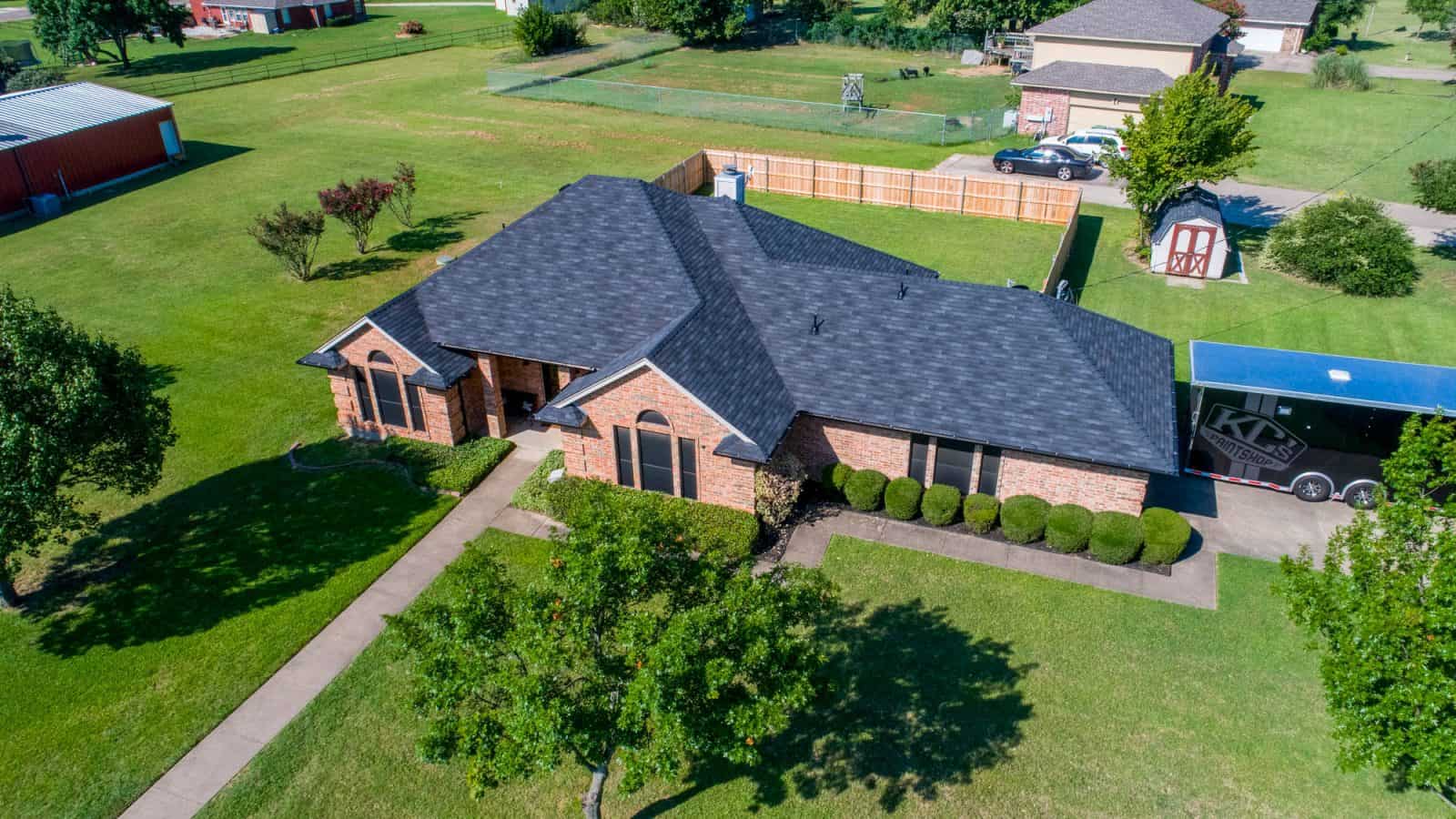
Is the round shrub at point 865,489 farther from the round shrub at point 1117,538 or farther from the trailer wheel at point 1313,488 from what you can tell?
the trailer wheel at point 1313,488

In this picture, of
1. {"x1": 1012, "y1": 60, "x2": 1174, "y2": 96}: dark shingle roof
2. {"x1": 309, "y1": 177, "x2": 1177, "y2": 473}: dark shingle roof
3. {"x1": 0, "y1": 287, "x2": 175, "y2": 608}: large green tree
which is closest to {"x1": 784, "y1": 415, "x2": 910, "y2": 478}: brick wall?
{"x1": 309, "y1": 177, "x2": 1177, "y2": 473}: dark shingle roof

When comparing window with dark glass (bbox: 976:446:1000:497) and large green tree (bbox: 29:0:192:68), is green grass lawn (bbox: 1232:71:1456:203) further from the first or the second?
large green tree (bbox: 29:0:192:68)

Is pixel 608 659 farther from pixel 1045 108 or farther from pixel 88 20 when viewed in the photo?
pixel 88 20

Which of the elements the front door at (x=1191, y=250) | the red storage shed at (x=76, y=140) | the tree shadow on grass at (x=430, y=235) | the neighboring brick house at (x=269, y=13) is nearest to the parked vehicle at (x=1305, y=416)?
the front door at (x=1191, y=250)

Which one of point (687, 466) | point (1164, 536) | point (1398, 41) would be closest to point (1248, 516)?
point (1164, 536)

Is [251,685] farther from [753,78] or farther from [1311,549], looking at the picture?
[753,78]

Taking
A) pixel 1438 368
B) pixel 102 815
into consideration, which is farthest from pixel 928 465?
pixel 102 815
